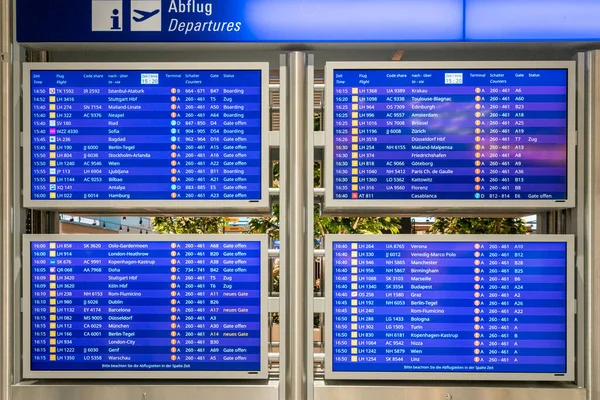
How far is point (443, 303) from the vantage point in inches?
102

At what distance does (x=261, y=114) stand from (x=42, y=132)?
3.40ft

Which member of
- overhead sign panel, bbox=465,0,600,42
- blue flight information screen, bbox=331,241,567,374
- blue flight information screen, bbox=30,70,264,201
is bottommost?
blue flight information screen, bbox=331,241,567,374

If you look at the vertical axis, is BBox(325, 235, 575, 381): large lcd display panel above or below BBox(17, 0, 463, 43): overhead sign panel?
below

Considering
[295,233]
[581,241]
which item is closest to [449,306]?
[581,241]

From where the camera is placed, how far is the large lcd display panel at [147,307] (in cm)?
260

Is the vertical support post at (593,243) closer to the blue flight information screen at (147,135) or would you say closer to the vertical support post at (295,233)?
the vertical support post at (295,233)

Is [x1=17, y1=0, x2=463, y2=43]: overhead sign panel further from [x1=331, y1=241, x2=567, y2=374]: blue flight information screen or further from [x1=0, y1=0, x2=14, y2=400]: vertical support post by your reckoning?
[x1=331, y1=241, x2=567, y2=374]: blue flight information screen

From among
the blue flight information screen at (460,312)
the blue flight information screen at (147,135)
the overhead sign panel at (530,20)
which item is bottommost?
the blue flight information screen at (460,312)

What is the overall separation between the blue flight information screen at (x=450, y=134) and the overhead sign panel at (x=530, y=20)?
161 millimetres

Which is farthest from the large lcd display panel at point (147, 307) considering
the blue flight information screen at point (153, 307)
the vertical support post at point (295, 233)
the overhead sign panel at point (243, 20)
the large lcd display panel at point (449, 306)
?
the overhead sign panel at point (243, 20)

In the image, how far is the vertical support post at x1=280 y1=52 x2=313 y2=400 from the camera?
2605 millimetres

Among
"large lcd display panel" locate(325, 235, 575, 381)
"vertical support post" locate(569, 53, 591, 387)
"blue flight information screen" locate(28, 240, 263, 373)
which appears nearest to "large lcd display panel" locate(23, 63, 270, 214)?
"blue flight information screen" locate(28, 240, 263, 373)

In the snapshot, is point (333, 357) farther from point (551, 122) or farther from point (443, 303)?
Result: point (551, 122)

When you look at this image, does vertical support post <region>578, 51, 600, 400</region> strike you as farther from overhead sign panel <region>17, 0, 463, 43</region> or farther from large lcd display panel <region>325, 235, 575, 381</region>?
overhead sign panel <region>17, 0, 463, 43</region>
